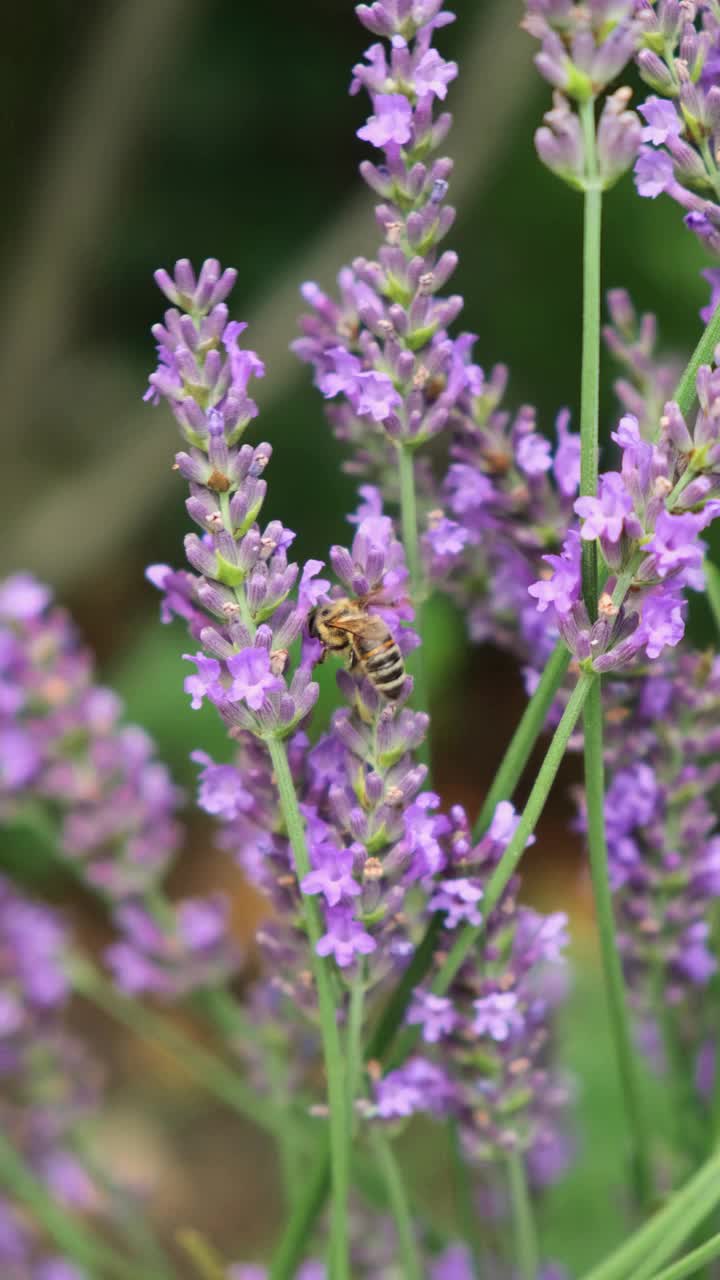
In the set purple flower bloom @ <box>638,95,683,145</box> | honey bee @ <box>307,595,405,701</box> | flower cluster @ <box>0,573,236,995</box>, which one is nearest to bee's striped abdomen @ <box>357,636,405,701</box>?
honey bee @ <box>307,595,405,701</box>

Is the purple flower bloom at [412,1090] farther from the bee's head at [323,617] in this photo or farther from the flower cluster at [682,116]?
the flower cluster at [682,116]

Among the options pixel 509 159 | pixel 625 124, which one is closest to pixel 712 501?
pixel 625 124

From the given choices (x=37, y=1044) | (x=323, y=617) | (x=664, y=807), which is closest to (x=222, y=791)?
(x=323, y=617)

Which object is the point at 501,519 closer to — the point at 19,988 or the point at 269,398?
the point at 19,988

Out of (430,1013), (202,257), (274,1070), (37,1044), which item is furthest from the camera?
(202,257)

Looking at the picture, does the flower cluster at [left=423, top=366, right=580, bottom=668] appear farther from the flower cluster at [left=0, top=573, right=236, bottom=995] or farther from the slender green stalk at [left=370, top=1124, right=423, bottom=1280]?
the flower cluster at [left=0, top=573, right=236, bottom=995]

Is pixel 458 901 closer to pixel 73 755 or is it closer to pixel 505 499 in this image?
pixel 505 499

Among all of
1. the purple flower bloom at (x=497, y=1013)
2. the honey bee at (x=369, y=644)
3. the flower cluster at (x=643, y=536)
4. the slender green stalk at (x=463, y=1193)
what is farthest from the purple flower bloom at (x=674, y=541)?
the slender green stalk at (x=463, y=1193)
